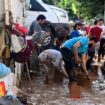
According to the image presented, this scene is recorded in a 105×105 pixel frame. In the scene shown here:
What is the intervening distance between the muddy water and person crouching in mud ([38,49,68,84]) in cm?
28

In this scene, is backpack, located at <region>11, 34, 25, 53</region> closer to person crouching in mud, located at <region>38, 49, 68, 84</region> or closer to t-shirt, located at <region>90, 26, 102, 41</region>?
person crouching in mud, located at <region>38, 49, 68, 84</region>

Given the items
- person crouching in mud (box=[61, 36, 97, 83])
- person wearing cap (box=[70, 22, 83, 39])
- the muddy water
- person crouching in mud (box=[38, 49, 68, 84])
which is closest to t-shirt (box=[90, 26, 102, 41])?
person wearing cap (box=[70, 22, 83, 39])

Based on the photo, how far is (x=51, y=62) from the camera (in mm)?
10477

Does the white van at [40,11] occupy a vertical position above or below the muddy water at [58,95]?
above

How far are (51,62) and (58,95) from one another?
4.37 ft

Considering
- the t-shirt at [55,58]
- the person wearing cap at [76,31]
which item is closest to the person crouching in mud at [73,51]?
the t-shirt at [55,58]

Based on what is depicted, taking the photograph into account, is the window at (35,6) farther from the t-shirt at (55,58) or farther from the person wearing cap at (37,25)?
the t-shirt at (55,58)

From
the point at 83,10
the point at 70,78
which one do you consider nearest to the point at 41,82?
the point at 70,78

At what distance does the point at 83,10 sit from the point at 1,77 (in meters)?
31.2

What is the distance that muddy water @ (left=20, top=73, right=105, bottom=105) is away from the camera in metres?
8.55

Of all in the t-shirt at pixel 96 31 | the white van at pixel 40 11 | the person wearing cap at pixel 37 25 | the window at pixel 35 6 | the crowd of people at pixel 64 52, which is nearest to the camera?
the crowd of people at pixel 64 52

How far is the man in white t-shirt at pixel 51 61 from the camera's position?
1030cm

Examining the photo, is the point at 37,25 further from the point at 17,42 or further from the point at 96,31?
the point at 17,42

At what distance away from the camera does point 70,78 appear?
10.2 m
